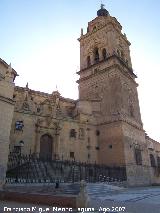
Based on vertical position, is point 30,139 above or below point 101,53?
below

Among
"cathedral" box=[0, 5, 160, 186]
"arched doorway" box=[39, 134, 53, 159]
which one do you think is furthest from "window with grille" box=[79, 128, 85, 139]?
"arched doorway" box=[39, 134, 53, 159]

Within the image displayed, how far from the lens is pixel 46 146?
25.5 metres

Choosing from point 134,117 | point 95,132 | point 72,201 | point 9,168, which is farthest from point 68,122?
point 72,201

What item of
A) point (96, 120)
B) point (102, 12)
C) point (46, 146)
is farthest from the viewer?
point (102, 12)

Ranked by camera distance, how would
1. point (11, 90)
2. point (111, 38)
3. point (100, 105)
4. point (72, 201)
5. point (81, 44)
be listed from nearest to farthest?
point (72, 201) → point (11, 90) → point (100, 105) → point (111, 38) → point (81, 44)

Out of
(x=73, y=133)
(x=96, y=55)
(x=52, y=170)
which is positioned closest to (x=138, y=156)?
(x=73, y=133)

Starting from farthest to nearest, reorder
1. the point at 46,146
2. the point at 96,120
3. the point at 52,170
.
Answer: the point at 96,120
the point at 46,146
the point at 52,170

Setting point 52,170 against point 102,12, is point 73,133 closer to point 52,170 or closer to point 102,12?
point 52,170

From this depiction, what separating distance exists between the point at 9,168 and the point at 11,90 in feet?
19.3

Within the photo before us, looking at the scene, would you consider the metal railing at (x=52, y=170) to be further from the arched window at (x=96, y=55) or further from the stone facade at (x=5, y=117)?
the arched window at (x=96, y=55)

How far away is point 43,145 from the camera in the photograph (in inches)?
1001

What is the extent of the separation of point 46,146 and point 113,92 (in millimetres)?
10965

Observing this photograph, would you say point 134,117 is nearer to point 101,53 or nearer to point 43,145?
point 101,53

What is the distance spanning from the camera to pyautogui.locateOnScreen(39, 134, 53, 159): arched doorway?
24906mm
